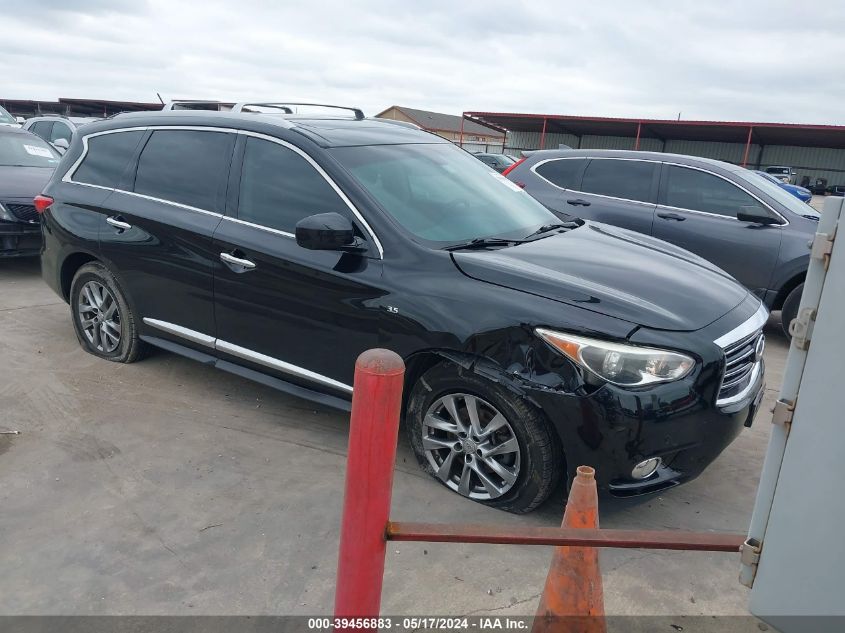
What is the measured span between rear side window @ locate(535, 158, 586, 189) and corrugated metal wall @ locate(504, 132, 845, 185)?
34.2 m

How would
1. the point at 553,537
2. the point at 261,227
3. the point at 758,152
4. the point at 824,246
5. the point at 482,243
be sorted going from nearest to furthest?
1. the point at 824,246
2. the point at 553,537
3. the point at 482,243
4. the point at 261,227
5. the point at 758,152

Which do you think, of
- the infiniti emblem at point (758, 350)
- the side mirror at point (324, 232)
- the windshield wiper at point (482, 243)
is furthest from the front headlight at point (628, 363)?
the side mirror at point (324, 232)

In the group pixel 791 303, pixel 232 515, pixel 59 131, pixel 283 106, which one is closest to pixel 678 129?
pixel 59 131

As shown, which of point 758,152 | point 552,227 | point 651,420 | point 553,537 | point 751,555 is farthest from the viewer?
point 758,152

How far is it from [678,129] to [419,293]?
36.1 m

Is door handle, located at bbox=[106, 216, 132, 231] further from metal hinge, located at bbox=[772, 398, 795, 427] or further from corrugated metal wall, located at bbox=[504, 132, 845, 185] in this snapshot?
corrugated metal wall, located at bbox=[504, 132, 845, 185]

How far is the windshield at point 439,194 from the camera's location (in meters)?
3.48

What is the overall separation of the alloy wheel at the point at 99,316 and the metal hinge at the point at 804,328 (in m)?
4.27

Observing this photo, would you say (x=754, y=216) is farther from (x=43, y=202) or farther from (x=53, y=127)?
(x=53, y=127)

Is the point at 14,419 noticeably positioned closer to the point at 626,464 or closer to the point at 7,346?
the point at 7,346

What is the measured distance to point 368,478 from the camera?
1.64 metres

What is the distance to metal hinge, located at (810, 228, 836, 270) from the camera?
140cm

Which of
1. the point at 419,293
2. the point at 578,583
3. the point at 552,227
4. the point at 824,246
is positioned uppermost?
the point at 824,246

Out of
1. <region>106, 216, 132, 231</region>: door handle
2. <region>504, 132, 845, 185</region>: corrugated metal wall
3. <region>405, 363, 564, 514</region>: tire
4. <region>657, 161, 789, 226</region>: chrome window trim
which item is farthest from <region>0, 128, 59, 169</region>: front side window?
<region>504, 132, 845, 185</region>: corrugated metal wall
